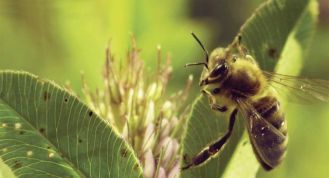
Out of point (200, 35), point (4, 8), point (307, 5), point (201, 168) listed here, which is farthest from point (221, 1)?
point (201, 168)

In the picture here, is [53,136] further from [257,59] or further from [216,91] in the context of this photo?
[257,59]

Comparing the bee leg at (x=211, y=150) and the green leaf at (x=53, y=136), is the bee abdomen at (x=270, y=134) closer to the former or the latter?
the bee leg at (x=211, y=150)

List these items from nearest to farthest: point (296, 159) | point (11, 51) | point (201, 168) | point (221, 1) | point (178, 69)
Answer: point (201, 168) < point (296, 159) < point (11, 51) < point (178, 69) < point (221, 1)

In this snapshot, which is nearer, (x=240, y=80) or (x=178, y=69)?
(x=240, y=80)

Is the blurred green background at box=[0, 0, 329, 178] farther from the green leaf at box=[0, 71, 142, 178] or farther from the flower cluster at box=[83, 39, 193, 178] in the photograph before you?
the green leaf at box=[0, 71, 142, 178]

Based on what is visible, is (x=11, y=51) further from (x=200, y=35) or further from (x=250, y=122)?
(x=250, y=122)

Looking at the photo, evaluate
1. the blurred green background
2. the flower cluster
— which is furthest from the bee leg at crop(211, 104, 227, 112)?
the blurred green background

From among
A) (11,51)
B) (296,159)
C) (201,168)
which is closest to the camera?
(201,168)
